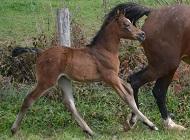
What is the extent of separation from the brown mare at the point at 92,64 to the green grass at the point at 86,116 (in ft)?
0.88

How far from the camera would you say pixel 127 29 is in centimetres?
756

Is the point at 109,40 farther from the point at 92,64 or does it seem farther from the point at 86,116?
the point at 86,116

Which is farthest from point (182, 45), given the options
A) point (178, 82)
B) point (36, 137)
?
point (36, 137)

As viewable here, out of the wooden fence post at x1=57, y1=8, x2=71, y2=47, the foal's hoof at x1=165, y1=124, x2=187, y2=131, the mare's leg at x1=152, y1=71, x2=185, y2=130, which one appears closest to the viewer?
the foal's hoof at x1=165, y1=124, x2=187, y2=131

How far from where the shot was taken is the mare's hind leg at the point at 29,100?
7453mm

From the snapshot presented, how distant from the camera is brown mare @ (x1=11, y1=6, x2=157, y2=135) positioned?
7453 millimetres

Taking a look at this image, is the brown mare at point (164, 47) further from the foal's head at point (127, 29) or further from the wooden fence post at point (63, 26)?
the wooden fence post at point (63, 26)

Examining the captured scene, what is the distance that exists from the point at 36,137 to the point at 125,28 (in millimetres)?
1804

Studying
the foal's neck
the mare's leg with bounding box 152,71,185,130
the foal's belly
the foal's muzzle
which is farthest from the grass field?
the foal's muzzle

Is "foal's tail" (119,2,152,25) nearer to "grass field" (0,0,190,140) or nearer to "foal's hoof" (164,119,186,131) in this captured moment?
"grass field" (0,0,190,140)

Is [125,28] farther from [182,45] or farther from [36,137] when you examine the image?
[36,137]

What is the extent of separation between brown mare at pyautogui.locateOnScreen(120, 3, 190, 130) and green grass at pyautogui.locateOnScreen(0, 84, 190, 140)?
0.39 m

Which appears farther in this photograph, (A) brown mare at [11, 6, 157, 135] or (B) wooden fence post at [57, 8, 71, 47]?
(B) wooden fence post at [57, 8, 71, 47]

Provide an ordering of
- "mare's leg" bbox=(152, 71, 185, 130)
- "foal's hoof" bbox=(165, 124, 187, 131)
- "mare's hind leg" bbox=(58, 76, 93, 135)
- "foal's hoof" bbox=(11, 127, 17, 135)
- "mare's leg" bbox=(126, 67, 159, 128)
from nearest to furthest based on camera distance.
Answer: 1. "foal's hoof" bbox=(11, 127, 17, 135)
2. "mare's hind leg" bbox=(58, 76, 93, 135)
3. "foal's hoof" bbox=(165, 124, 187, 131)
4. "mare's leg" bbox=(126, 67, 159, 128)
5. "mare's leg" bbox=(152, 71, 185, 130)
